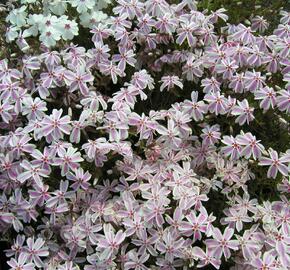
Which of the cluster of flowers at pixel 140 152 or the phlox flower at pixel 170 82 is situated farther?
the phlox flower at pixel 170 82

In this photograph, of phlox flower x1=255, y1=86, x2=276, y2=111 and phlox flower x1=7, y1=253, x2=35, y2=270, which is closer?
phlox flower x1=7, y1=253, x2=35, y2=270

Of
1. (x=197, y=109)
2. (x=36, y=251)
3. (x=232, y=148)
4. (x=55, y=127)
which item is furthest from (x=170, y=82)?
(x=36, y=251)

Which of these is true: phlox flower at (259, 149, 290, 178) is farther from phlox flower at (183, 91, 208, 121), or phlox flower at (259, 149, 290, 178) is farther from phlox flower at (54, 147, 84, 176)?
phlox flower at (54, 147, 84, 176)

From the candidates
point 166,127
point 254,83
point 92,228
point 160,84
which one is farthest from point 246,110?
point 92,228

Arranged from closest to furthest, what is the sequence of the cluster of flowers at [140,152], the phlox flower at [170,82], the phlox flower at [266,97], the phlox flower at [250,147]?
the cluster of flowers at [140,152]
the phlox flower at [250,147]
the phlox flower at [266,97]
the phlox flower at [170,82]

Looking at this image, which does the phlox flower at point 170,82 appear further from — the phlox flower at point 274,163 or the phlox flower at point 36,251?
the phlox flower at point 36,251

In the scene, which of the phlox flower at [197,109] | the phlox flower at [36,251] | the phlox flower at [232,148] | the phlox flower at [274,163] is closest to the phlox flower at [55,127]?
the phlox flower at [36,251]

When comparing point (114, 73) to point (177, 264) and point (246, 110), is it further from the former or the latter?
point (177, 264)

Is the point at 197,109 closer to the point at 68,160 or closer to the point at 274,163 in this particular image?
the point at 274,163

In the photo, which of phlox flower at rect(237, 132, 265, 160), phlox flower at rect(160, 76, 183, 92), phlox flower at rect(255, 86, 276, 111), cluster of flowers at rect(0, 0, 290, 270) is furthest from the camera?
phlox flower at rect(160, 76, 183, 92)

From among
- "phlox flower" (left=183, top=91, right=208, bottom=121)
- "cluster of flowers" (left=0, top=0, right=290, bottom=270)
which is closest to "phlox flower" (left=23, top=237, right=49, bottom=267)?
"cluster of flowers" (left=0, top=0, right=290, bottom=270)
